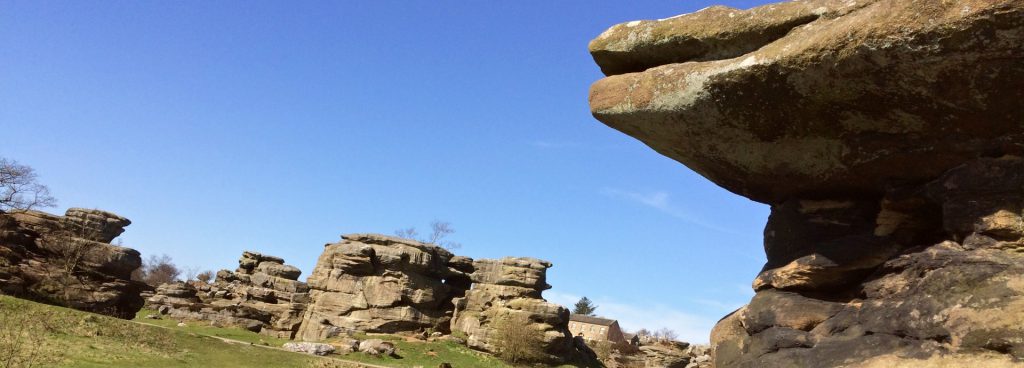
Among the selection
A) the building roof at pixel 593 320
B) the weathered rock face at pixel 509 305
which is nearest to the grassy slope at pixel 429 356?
the weathered rock face at pixel 509 305

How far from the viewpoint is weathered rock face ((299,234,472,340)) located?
47.7 meters

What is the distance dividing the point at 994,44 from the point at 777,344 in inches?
176

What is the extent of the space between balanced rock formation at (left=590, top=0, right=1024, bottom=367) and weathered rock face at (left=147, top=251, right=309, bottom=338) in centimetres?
4491

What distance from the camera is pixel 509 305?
4691cm

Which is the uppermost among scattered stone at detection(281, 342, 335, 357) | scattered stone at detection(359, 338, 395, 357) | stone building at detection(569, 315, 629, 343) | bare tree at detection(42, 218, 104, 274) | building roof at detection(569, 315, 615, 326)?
building roof at detection(569, 315, 615, 326)

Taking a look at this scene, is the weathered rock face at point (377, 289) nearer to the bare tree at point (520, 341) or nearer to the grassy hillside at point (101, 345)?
the bare tree at point (520, 341)

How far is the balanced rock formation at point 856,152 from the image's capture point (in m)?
6.95

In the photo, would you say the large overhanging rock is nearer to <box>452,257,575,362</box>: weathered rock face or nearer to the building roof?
<box>452,257,575,362</box>: weathered rock face

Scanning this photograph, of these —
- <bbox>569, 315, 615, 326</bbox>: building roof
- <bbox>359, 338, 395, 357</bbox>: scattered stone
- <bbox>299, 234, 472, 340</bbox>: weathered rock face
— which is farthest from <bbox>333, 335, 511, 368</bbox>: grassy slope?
<bbox>569, 315, 615, 326</bbox>: building roof

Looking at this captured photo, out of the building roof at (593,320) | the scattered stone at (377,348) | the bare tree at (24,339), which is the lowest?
the bare tree at (24,339)

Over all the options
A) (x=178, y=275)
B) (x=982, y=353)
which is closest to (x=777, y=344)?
(x=982, y=353)

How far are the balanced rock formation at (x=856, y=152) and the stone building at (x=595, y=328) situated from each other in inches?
3332

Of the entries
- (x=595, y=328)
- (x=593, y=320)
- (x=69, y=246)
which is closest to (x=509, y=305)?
(x=69, y=246)


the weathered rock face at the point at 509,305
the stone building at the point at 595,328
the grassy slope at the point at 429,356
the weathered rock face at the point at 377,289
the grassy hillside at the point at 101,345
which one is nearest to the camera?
the grassy hillside at the point at 101,345
